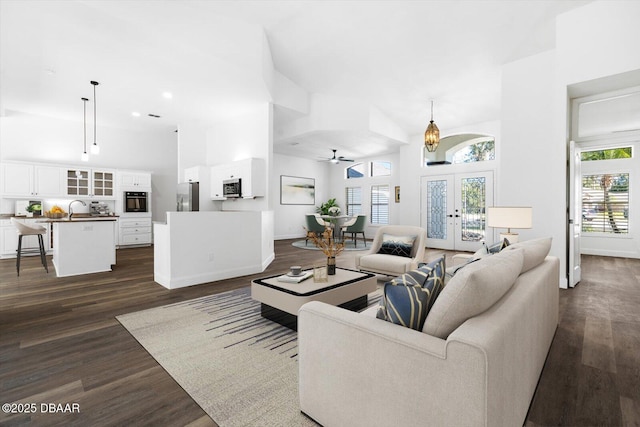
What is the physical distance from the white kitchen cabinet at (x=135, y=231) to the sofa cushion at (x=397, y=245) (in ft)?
20.9

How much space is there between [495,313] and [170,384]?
6.23 feet

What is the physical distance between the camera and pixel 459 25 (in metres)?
4.18

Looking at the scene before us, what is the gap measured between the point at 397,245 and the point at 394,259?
0.31 metres

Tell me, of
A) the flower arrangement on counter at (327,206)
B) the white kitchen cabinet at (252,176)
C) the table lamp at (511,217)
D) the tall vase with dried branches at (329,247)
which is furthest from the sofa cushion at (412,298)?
the flower arrangement on counter at (327,206)

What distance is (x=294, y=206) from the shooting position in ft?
34.8

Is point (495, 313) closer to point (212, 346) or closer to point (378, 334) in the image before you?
point (378, 334)

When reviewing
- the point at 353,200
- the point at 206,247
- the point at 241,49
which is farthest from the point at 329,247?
the point at 353,200

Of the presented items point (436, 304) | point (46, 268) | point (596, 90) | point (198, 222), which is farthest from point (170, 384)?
point (596, 90)

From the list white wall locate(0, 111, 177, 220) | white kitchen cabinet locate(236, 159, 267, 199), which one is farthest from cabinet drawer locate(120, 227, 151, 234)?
white kitchen cabinet locate(236, 159, 267, 199)

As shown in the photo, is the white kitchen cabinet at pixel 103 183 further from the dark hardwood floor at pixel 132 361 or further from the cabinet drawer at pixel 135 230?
the dark hardwood floor at pixel 132 361

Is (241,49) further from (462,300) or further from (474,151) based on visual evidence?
(474,151)

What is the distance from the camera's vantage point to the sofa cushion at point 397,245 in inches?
173

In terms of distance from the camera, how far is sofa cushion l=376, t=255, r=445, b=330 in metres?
1.30

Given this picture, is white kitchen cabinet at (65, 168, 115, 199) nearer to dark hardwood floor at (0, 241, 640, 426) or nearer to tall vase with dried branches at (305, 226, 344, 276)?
dark hardwood floor at (0, 241, 640, 426)
